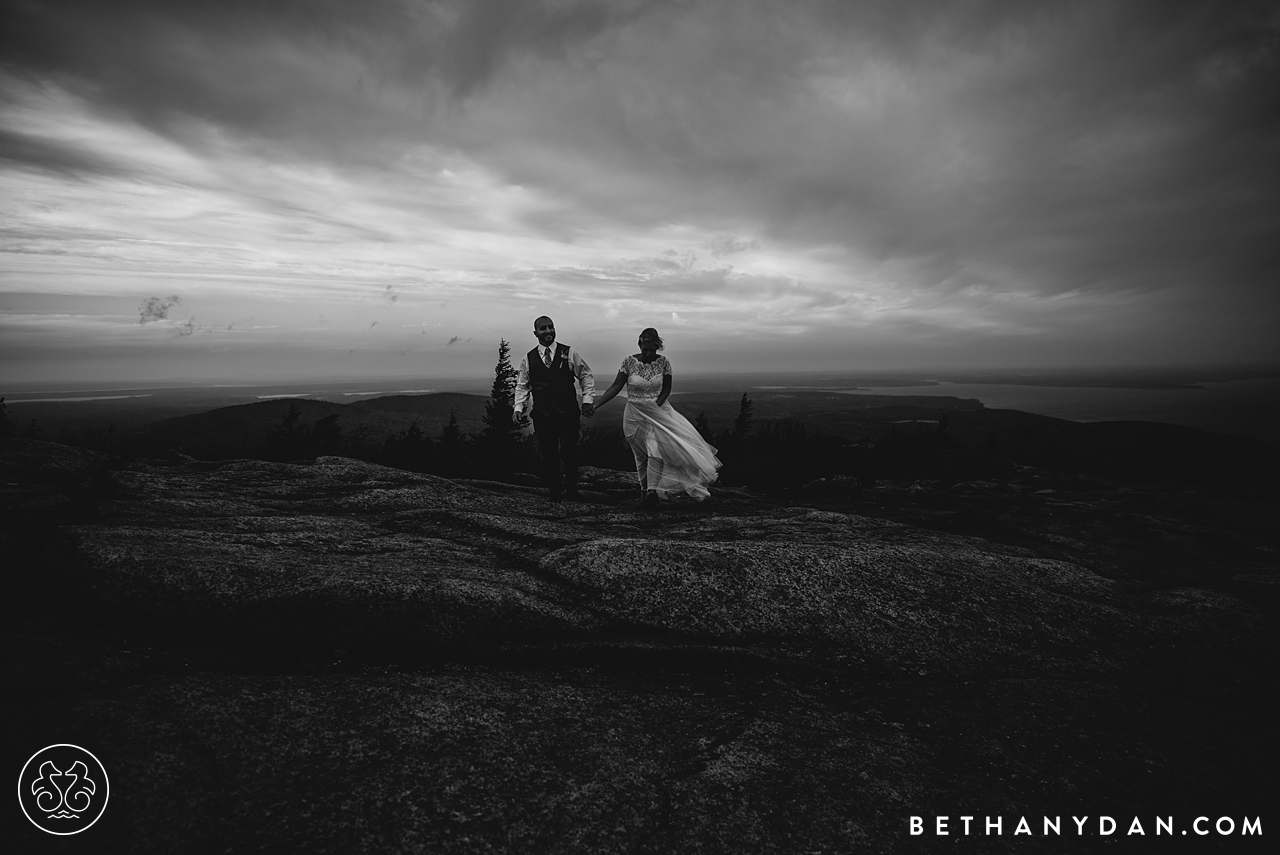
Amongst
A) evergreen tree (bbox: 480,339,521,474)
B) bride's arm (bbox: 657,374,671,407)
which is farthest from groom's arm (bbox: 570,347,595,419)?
evergreen tree (bbox: 480,339,521,474)

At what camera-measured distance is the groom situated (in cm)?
1202

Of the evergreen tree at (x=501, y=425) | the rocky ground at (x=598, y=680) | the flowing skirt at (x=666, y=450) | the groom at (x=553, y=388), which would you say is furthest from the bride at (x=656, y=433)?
the evergreen tree at (x=501, y=425)

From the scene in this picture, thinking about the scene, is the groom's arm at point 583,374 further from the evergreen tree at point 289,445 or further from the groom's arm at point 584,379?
the evergreen tree at point 289,445

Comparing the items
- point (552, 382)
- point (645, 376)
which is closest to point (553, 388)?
point (552, 382)

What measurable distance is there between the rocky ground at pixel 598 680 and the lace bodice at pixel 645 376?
3.91 meters

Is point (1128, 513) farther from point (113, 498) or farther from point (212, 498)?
point (113, 498)

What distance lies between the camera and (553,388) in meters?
12.2

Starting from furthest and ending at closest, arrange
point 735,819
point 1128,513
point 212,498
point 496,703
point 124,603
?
point 1128,513
point 212,498
point 124,603
point 496,703
point 735,819

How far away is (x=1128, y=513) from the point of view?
15.0 metres

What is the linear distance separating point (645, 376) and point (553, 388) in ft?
7.56

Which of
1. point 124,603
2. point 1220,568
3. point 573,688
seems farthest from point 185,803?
point 1220,568

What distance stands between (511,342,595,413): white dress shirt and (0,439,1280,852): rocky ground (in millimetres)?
2877

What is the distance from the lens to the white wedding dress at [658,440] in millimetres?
13086

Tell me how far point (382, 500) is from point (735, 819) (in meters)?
9.76
